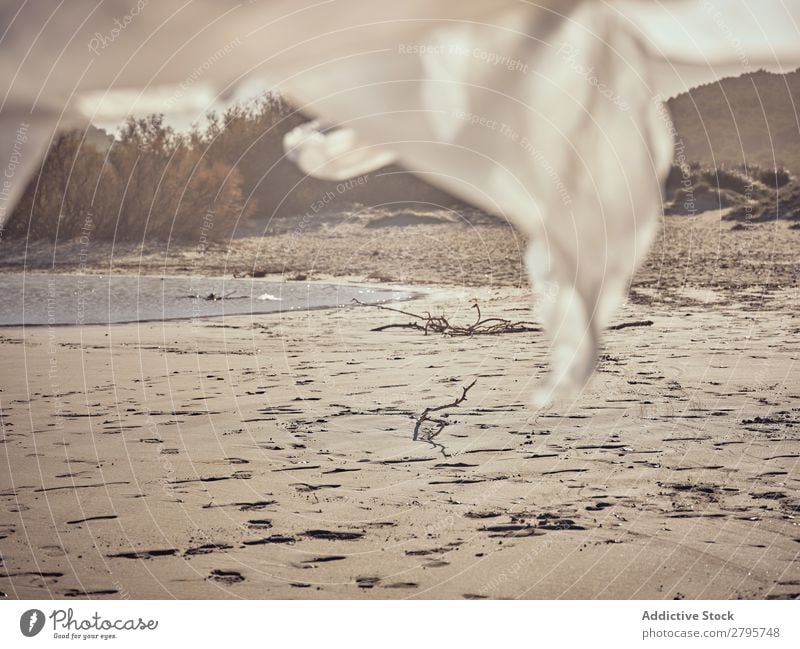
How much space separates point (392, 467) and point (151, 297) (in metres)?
9.00

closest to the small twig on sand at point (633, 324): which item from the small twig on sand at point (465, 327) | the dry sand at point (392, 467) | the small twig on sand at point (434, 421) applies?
the dry sand at point (392, 467)

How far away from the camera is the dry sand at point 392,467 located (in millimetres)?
4484

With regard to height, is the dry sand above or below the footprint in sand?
above

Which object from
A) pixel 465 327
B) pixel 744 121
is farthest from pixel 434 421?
pixel 744 121

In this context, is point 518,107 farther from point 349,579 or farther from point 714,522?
point 349,579

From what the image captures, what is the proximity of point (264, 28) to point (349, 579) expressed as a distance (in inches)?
409

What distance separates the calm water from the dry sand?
1699 millimetres

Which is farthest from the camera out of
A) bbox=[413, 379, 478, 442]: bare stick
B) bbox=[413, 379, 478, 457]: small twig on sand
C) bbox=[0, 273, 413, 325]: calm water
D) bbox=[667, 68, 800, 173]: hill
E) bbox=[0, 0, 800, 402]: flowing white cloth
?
bbox=[667, 68, 800, 173]: hill

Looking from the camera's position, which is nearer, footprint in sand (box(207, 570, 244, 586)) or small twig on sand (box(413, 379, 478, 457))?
footprint in sand (box(207, 570, 244, 586))

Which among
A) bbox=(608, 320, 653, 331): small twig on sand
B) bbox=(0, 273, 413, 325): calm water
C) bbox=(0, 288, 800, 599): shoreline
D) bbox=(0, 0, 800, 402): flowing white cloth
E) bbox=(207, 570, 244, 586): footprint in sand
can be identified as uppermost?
bbox=(0, 0, 800, 402): flowing white cloth

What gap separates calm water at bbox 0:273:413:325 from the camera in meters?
12.8

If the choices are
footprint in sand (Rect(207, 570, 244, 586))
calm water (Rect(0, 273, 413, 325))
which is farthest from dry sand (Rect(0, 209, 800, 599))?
calm water (Rect(0, 273, 413, 325))

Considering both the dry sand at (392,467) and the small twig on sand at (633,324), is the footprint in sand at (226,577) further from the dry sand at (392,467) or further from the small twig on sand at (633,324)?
the small twig on sand at (633,324)

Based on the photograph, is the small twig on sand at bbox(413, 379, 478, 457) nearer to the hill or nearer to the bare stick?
the bare stick
